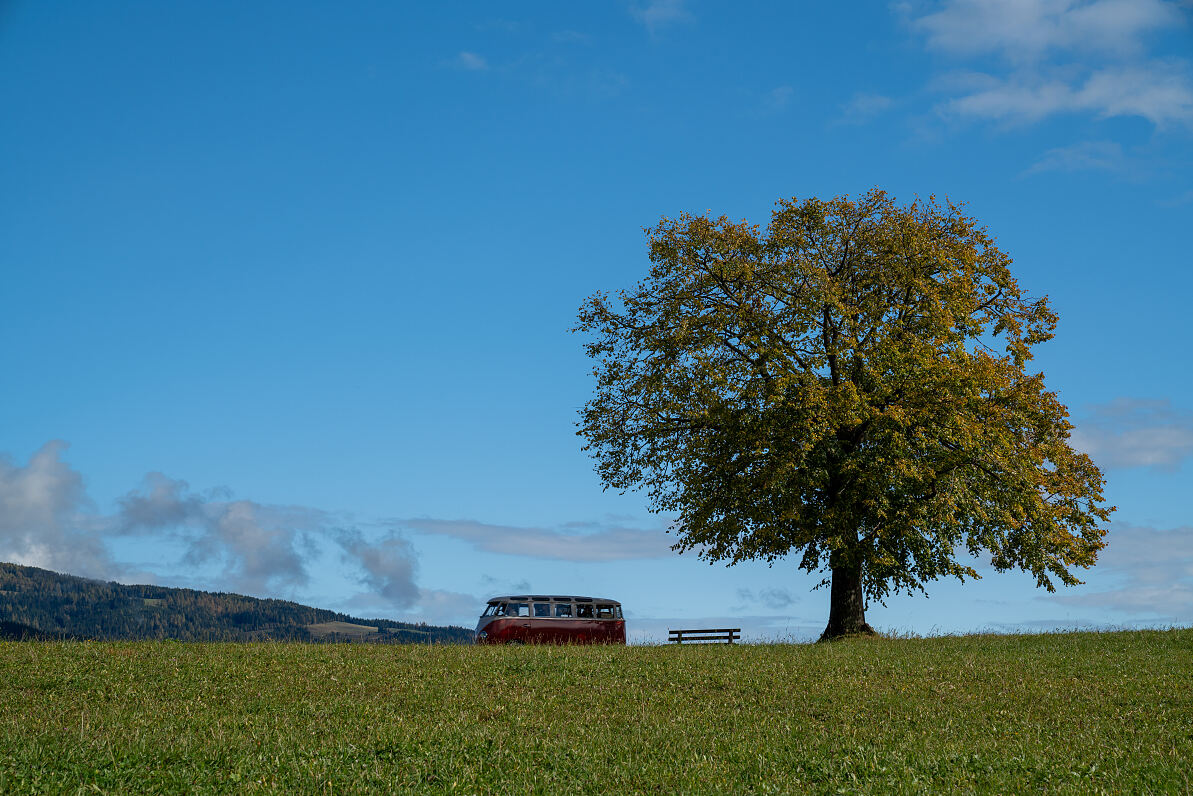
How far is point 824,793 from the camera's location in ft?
37.5

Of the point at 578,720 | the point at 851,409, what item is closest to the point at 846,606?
the point at 851,409

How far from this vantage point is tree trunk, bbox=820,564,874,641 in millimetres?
33688

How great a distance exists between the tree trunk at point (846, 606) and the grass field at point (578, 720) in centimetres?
822

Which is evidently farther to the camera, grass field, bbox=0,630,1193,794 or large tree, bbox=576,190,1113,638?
large tree, bbox=576,190,1113,638

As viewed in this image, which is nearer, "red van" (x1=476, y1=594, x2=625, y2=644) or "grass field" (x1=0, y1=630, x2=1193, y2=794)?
"grass field" (x1=0, y1=630, x2=1193, y2=794)

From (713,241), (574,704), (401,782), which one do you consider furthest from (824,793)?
(713,241)

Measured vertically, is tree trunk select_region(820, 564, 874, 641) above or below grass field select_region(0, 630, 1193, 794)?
above

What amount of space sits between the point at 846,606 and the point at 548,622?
1134cm

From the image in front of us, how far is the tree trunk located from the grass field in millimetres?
8222

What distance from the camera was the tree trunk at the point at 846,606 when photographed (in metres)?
33.7

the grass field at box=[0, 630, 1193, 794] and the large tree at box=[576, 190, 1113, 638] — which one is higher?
the large tree at box=[576, 190, 1113, 638]

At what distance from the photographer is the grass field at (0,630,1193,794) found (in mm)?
11992

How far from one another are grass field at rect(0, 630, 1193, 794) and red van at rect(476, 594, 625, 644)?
697 cm

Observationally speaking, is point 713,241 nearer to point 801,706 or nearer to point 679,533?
point 679,533
